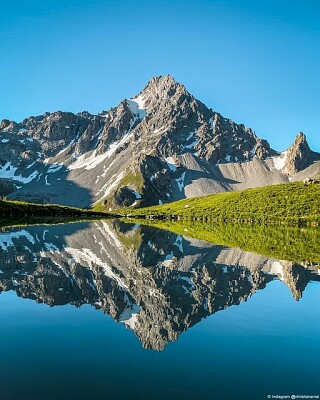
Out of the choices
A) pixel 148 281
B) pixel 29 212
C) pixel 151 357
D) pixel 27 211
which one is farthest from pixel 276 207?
pixel 151 357

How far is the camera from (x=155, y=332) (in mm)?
16625

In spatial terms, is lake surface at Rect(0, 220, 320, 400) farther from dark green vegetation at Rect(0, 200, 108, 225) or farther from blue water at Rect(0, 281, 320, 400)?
dark green vegetation at Rect(0, 200, 108, 225)

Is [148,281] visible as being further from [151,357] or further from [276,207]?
[276,207]

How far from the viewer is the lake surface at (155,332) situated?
1173 centimetres

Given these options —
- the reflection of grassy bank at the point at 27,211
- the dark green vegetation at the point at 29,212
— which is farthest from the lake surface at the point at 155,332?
the reflection of grassy bank at the point at 27,211

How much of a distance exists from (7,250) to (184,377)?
30.5 m

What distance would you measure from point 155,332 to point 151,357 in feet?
8.65

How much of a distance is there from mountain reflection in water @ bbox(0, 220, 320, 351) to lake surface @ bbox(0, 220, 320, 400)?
0.09 metres

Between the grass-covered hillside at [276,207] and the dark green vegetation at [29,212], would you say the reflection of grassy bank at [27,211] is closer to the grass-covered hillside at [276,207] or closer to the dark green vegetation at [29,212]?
the dark green vegetation at [29,212]

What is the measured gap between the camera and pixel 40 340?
1520cm

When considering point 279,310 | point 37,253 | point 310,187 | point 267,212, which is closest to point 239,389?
point 279,310

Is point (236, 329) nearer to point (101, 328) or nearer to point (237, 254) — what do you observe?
point (101, 328)

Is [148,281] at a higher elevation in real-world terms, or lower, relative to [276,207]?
lower

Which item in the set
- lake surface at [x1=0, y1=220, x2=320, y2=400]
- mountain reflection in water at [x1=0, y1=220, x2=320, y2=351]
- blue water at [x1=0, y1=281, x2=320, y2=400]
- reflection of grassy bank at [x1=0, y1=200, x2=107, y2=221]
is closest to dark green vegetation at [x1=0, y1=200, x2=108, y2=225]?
reflection of grassy bank at [x1=0, y1=200, x2=107, y2=221]
